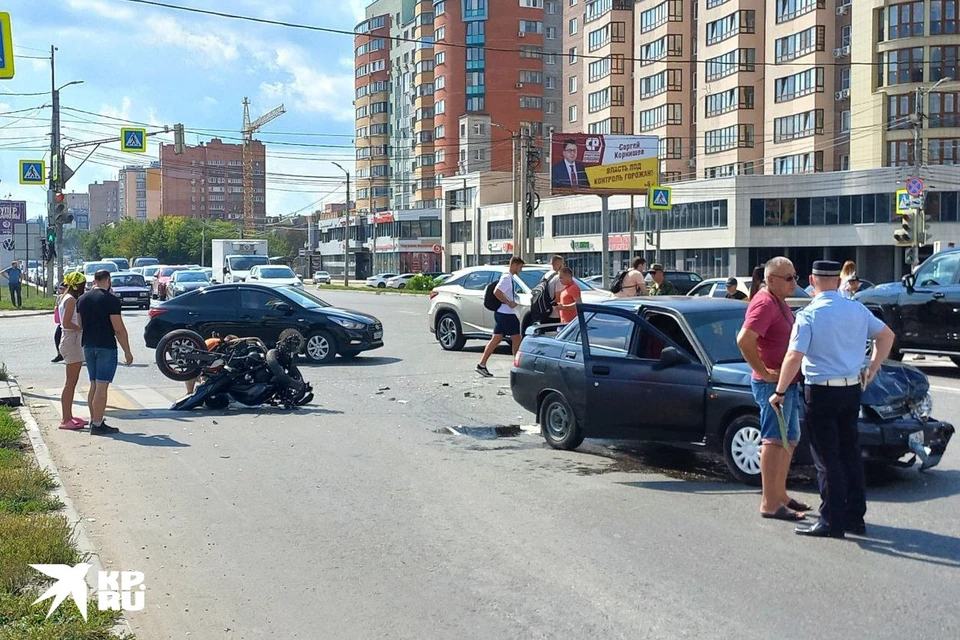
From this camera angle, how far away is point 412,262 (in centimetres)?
11388

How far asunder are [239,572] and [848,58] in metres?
69.5

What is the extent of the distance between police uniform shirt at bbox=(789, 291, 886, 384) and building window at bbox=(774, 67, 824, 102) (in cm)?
6728

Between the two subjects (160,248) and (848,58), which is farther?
(160,248)

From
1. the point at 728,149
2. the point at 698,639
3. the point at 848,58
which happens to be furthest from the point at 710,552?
the point at 728,149

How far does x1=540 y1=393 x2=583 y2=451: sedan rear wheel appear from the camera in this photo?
33.7ft

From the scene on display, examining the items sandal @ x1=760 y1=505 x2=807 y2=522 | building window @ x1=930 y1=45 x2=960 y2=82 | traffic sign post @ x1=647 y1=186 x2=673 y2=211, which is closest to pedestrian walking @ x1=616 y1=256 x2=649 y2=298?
sandal @ x1=760 y1=505 x2=807 y2=522

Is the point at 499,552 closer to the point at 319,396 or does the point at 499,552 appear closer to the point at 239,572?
the point at 239,572

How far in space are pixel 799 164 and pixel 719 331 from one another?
66455 mm

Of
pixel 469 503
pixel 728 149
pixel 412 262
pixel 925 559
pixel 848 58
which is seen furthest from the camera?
pixel 412 262

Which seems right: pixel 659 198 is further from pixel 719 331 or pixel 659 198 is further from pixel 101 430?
pixel 719 331

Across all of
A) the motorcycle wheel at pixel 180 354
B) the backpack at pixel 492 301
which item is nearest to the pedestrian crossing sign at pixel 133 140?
the backpack at pixel 492 301

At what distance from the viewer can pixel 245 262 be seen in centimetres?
4766

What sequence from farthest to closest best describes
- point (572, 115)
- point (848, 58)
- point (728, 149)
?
1. point (572, 115)
2. point (728, 149)
3. point (848, 58)

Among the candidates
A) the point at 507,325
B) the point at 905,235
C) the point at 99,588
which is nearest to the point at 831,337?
the point at 99,588
